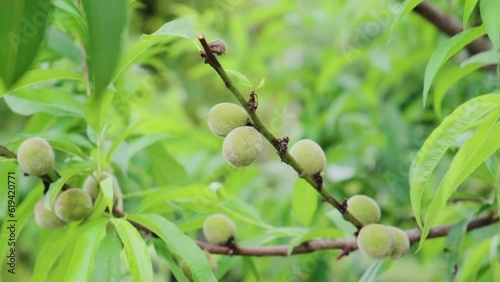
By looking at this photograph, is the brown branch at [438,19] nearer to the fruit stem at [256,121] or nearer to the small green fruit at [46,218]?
the fruit stem at [256,121]

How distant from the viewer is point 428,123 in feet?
4.46

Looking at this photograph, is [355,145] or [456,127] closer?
[456,127]

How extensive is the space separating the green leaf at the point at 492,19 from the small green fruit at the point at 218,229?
1.10 feet

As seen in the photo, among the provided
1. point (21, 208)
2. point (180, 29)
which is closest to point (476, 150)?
point (180, 29)

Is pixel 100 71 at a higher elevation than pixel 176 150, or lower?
higher

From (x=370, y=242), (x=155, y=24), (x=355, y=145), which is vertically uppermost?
(x=370, y=242)

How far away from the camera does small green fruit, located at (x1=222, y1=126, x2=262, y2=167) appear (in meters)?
0.52

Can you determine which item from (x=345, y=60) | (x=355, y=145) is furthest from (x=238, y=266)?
(x=345, y=60)

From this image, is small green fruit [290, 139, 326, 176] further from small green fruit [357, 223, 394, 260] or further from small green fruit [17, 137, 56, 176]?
small green fruit [17, 137, 56, 176]

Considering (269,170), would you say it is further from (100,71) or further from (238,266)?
(100,71)

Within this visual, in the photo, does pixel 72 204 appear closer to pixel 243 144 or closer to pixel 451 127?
pixel 243 144

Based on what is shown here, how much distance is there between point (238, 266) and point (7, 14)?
3.64ft

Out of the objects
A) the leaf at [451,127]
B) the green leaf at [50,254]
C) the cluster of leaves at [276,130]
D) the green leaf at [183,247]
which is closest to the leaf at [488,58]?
the cluster of leaves at [276,130]

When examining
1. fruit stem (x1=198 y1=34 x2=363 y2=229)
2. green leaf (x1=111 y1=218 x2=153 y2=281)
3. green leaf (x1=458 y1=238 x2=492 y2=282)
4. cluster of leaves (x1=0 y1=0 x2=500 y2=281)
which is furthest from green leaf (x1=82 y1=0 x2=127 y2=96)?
green leaf (x1=458 y1=238 x2=492 y2=282)
